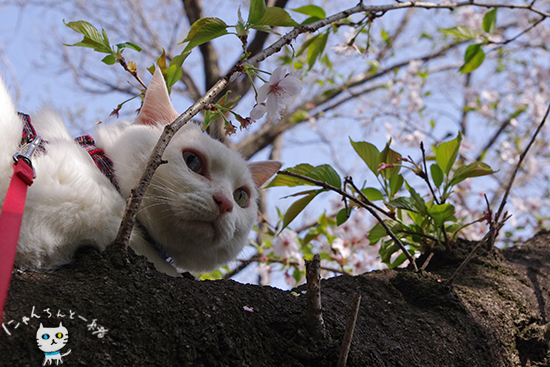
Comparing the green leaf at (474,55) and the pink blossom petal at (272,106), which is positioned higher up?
the green leaf at (474,55)

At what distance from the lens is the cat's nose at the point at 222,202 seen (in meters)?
1.23

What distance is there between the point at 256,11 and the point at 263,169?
80 centimetres

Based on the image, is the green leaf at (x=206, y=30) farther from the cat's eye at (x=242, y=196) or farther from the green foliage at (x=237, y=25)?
the cat's eye at (x=242, y=196)

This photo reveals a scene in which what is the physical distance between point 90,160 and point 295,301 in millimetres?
713

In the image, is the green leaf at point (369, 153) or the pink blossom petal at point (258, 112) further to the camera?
the green leaf at point (369, 153)

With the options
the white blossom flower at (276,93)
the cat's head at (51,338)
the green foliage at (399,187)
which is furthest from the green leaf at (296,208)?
the cat's head at (51,338)

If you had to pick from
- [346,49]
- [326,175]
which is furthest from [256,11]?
[346,49]

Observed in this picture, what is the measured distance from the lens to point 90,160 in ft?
3.80

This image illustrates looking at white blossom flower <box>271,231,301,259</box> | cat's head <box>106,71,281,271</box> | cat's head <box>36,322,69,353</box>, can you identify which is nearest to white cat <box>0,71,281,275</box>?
cat's head <box>106,71,281,271</box>

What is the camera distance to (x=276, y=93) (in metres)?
1.09

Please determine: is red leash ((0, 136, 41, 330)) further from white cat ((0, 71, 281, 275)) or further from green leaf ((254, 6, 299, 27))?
green leaf ((254, 6, 299, 27))

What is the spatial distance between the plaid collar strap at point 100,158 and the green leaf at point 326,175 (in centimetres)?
62

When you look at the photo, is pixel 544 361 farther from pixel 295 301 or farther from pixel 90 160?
pixel 90 160

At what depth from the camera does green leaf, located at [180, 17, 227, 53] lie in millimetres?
1027
